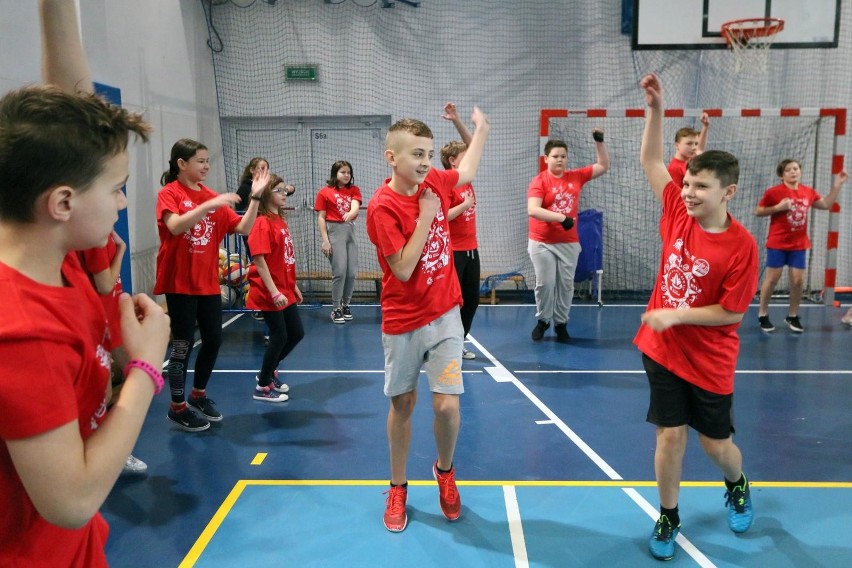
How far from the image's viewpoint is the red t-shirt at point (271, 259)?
461cm

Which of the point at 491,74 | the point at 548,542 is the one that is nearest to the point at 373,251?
the point at 491,74

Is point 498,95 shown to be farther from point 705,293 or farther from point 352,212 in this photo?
point 705,293

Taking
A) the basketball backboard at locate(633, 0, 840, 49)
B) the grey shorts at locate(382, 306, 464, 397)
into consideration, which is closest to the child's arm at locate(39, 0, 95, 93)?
the grey shorts at locate(382, 306, 464, 397)

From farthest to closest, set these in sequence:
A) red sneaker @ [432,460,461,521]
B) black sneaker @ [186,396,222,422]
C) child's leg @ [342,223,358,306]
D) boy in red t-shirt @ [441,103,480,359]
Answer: child's leg @ [342,223,358,306]
boy in red t-shirt @ [441,103,480,359]
black sneaker @ [186,396,222,422]
red sneaker @ [432,460,461,521]

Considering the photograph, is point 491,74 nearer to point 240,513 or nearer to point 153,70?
point 153,70

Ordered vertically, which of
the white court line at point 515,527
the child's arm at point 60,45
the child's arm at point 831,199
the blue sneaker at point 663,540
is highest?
the child's arm at point 60,45

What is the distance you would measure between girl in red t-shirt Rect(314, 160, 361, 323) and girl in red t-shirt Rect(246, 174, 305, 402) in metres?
2.96

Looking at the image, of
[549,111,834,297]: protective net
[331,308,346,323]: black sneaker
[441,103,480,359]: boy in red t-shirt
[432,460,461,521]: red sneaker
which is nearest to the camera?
[432,460,461,521]: red sneaker

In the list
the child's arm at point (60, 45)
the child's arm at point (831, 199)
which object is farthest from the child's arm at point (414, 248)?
the child's arm at point (831, 199)

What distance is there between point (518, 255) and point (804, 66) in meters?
4.96

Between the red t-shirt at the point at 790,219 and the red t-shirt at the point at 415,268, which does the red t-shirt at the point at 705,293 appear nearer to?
the red t-shirt at the point at 415,268

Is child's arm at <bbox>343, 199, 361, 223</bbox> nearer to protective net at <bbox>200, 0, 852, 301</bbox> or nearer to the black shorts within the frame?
protective net at <bbox>200, 0, 852, 301</bbox>

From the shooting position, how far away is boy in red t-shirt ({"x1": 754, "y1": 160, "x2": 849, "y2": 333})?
7.00 metres

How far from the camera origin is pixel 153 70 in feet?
25.2
